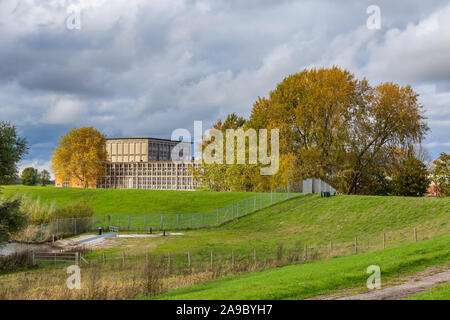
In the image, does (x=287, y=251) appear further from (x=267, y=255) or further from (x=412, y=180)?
(x=412, y=180)

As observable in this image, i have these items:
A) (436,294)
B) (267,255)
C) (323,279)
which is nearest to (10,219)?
(267,255)

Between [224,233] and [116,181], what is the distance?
57073 millimetres

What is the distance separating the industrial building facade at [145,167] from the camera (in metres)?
86.3

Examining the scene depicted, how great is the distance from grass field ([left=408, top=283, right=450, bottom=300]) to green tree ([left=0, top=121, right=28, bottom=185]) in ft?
79.7

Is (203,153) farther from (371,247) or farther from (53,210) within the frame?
(371,247)

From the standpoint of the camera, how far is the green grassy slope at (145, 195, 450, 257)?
33.3m

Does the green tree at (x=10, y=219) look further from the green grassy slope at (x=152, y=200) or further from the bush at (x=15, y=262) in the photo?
the green grassy slope at (x=152, y=200)

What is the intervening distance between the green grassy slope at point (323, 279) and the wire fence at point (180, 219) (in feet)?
88.0

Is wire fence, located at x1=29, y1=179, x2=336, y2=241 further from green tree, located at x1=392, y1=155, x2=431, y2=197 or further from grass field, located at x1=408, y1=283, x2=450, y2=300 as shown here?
grass field, located at x1=408, y1=283, x2=450, y2=300

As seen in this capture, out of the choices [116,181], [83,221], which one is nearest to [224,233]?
[83,221]

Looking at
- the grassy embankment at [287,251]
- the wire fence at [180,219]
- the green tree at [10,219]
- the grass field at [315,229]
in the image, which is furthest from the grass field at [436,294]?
the wire fence at [180,219]

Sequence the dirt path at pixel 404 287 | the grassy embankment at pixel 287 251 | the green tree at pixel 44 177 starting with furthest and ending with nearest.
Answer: the green tree at pixel 44 177 < the grassy embankment at pixel 287 251 < the dirt path at pixel 404 287

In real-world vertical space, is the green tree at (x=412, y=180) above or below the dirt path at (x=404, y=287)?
above

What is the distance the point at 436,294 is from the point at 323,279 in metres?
4.08
